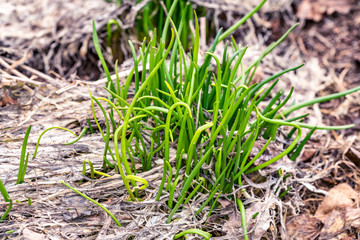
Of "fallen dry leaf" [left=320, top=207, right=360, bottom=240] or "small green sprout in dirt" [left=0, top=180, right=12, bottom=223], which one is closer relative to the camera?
"small green sprout in dirt" [left=0, top=180, right=12, bottom=223]

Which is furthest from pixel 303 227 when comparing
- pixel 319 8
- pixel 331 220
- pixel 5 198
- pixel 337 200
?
pixel 319 8

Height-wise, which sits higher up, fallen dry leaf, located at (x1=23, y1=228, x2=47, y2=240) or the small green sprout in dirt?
the small green sprout in dirt

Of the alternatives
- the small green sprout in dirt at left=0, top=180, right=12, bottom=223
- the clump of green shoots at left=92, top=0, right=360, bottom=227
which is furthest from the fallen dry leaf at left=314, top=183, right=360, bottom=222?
the small green sprout in dirt at left=0, top=180, right=12, bottom=223

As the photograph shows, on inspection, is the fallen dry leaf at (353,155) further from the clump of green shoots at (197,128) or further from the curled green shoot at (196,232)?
the curled green shoot at (196,232)

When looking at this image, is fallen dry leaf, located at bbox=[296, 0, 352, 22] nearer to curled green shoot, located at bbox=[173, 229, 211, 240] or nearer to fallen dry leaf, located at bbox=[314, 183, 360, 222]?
fallen dry leaf, located at bbox=[314, 183, 360, 222]

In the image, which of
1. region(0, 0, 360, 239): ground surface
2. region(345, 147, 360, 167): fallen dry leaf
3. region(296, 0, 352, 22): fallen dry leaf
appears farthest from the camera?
region(296, 0, 352, 22): fallen dry leaf

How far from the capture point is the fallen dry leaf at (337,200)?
149cm

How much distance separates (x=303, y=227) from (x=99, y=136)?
978 millimetres

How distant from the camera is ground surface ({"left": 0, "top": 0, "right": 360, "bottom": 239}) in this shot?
119 cm

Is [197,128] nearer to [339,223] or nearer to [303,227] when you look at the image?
[303,227]

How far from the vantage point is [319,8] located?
112 inches

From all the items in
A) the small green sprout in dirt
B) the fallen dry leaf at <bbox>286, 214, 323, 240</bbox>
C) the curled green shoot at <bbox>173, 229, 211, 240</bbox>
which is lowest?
the fallen dry leaf at <bbox>286, 214, 323, 240</bbox>

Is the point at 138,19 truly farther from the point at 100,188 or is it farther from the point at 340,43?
the point at 340,43

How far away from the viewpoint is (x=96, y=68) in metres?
2.26
